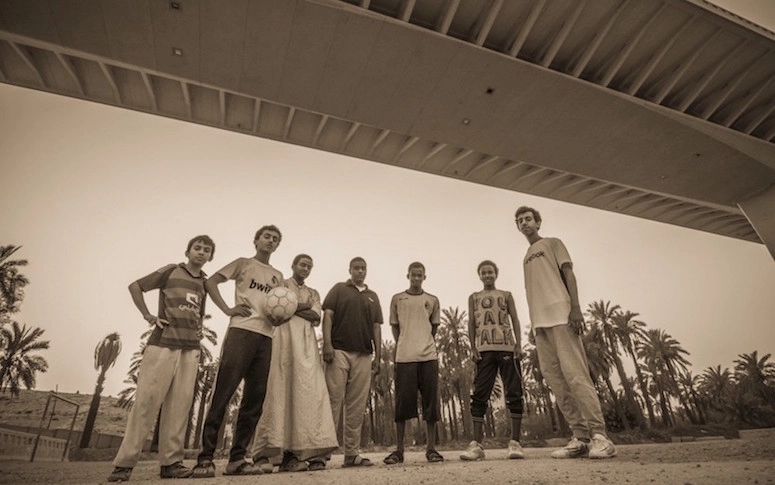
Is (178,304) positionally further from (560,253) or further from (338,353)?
(560,253)

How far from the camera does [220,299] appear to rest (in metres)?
3.71

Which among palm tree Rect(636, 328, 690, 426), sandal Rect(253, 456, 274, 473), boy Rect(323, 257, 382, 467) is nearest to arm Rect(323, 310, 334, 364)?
boy Rect(323, 257, 382, 467)

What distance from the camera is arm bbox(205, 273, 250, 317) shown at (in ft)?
11.8

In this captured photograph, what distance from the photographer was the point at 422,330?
4.84 meters

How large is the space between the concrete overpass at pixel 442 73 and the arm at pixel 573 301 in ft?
32.3

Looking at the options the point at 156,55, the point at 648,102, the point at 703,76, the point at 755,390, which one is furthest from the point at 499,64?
the point at 755,390

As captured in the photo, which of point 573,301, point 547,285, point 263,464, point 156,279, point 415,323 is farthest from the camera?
point 415,323

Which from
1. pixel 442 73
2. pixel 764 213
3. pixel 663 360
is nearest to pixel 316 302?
pixel 442 73

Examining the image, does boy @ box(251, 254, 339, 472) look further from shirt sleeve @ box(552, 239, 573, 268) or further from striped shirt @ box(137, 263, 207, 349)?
shirt sleeve @ box(552, 239, 573, 268)

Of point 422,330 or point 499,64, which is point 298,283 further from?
point 499,64

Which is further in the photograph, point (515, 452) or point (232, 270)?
point (515, 452)

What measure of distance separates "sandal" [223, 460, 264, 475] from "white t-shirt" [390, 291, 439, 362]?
2018mm

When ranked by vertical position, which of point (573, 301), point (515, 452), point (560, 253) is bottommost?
point (515, 452)

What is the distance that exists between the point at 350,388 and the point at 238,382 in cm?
152
